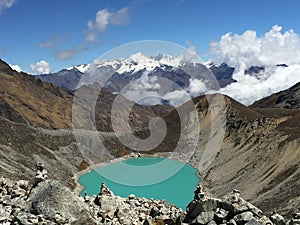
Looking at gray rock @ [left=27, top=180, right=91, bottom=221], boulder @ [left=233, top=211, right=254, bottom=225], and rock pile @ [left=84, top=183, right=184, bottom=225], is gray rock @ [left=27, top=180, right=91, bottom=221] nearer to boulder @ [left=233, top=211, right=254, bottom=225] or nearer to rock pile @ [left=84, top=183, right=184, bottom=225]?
rock pile @ [left=84, top=183, right=184, bottom=225]

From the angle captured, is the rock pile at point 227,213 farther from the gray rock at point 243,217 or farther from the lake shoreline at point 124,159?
the lake shoreline at point 124,159

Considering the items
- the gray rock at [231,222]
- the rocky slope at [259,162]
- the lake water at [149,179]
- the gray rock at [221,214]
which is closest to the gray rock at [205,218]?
the gray rock at [221,214]

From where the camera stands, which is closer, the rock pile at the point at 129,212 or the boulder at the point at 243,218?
the boulder at the point at 243,218

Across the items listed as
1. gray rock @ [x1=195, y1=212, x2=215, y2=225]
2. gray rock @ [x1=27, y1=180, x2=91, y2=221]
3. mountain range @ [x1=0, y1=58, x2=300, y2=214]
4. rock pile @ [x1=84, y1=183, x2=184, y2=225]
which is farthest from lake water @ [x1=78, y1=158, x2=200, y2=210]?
gray rock @ [x1=27, y1=180, x2=91, y2=221]

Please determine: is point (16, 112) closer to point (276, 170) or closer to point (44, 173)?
point (276, 170)

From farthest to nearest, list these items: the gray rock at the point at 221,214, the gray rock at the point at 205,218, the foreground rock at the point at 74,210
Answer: the gray rock at the point at 205,218 → the gray rock at the point at 221,214 → the foreground rock at the point at 74,210

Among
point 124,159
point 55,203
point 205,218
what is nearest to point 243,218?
point 205,218

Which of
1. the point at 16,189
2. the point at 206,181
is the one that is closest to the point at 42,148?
the point at 206,181

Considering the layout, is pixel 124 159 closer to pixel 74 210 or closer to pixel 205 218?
pixel 205 218
